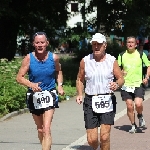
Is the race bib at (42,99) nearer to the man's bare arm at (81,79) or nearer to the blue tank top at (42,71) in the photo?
the blue tank top at (42,71)

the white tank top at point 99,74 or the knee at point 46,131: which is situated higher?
the white tank top at point 99,74

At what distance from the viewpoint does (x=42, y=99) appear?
7.40 metres

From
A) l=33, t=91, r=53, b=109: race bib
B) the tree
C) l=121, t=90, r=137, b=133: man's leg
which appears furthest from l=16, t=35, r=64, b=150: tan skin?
the tree

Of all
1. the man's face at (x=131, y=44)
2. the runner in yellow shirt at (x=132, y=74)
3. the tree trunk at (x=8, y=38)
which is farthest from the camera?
the tree trunk at (x=8, y=38)

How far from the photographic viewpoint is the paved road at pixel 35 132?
9.28 metres

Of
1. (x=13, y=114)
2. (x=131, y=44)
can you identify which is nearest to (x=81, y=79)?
(x=131, y=44)

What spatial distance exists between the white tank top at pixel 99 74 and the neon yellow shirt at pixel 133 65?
2980mm

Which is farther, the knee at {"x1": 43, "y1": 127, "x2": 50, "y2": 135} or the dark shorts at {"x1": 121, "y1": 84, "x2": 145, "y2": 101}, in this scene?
the dark shorts at {"x1": 121, "y1": 84, "x2": 145, "y2": 101}

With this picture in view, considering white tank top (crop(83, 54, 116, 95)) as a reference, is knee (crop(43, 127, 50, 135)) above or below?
below

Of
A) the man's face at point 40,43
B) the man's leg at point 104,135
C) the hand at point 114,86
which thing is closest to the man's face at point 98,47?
the hand at point 114,86

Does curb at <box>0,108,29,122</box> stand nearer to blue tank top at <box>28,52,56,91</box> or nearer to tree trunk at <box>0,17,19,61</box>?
blue tank top at <box>28,52,56,91</box>

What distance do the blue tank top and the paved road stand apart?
1.89 m

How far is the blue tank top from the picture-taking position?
730 cm

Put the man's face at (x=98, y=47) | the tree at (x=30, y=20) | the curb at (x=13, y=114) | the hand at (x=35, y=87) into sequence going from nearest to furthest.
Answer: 1. the hand at (x=35, y=87)
2. the man's face at (x=98, y=47)
3. the curb at (x=13, y=114)
4. the tree at (x=30, y=20)
